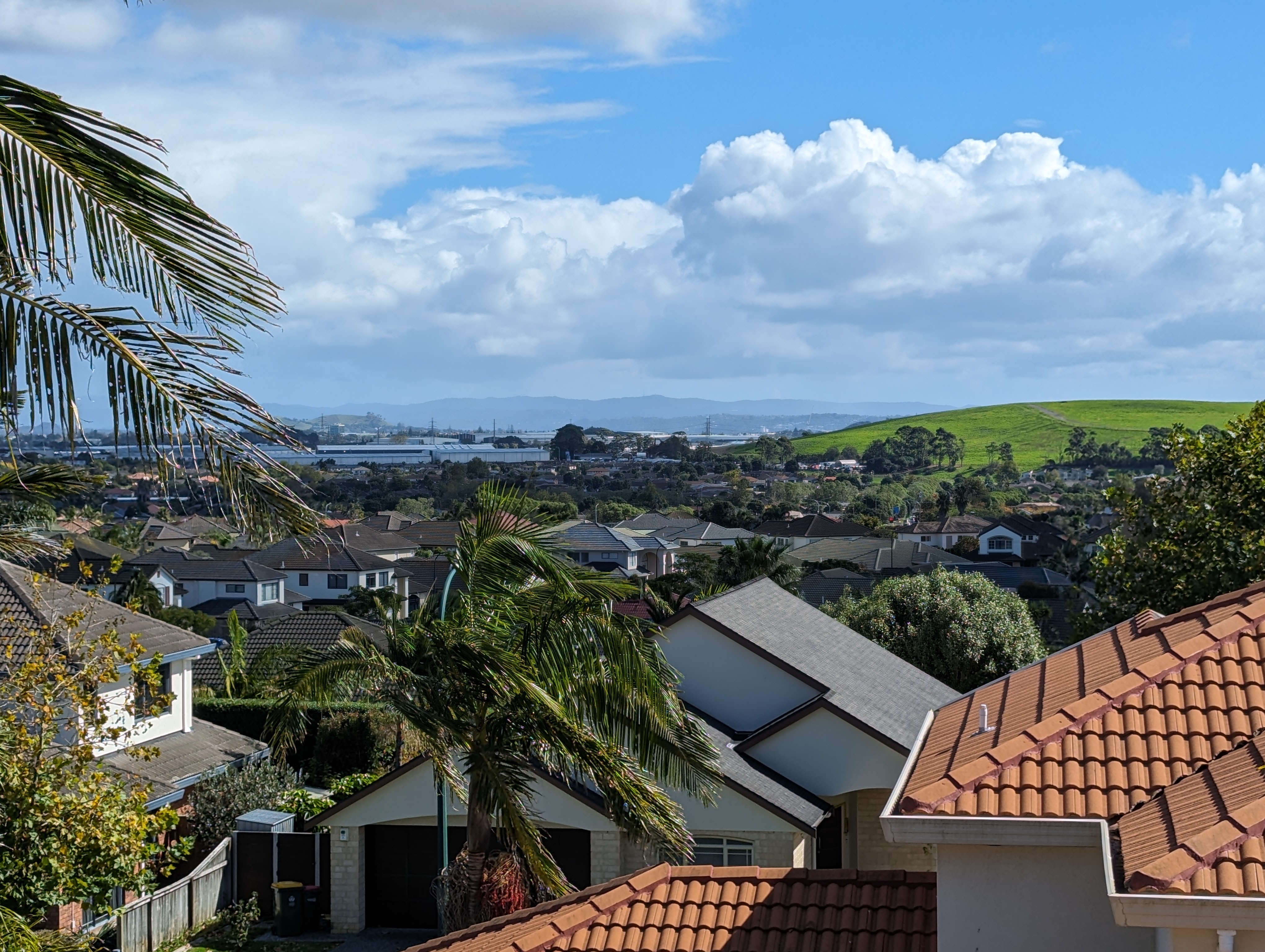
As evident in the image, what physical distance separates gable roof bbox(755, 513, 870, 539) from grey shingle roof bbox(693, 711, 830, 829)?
3539 inches

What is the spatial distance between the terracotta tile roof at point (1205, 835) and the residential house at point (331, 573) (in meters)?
74.8

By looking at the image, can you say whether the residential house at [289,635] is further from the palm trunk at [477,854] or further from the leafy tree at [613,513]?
the leafy tree at [613,513]

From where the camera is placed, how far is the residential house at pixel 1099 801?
22.0ft

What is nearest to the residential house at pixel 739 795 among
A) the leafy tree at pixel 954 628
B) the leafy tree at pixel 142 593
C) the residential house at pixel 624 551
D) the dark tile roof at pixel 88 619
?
the dark tile roof at pixel 88 619

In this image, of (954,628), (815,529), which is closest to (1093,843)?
(954,628)

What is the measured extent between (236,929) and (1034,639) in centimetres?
2277

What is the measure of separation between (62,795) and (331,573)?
71.4 metres

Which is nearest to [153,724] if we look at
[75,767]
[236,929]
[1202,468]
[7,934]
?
[236,929]

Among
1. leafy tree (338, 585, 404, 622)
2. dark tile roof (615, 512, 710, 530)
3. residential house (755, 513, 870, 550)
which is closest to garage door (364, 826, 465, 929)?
leafy tree (338, 585, 404, 622)

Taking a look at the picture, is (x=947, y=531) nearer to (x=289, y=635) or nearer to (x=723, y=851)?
(x=289, y=635)

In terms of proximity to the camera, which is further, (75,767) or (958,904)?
(75,767)

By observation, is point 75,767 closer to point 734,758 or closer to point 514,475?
point 734,758

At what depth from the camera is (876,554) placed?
9275 centimetres

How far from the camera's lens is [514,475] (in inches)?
6786
